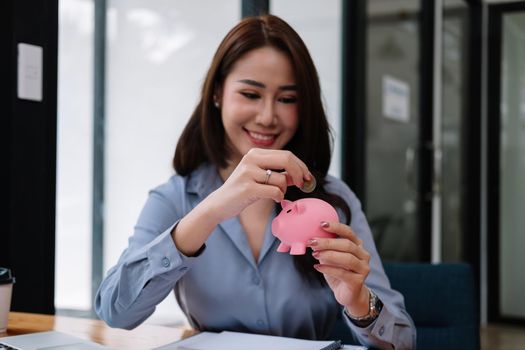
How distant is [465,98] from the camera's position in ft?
16.1

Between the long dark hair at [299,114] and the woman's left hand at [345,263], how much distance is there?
238 mm

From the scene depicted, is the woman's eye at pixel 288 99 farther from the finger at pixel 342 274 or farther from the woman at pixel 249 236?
the finger at pixel 342 274

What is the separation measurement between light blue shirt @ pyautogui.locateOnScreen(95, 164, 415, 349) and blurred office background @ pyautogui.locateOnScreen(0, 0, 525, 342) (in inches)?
45.6

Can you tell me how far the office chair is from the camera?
1.58 metres

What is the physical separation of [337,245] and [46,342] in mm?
537

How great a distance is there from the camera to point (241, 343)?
1.14 m

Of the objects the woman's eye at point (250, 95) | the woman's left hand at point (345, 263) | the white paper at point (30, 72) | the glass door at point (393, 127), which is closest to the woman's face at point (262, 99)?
the woman's eye at point (250, 95)

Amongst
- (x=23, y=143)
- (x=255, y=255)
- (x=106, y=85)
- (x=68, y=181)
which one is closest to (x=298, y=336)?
(x=255, y=255)

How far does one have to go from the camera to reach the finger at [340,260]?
113 centimetres

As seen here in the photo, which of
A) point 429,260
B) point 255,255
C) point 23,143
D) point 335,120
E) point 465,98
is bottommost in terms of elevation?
point 429,260

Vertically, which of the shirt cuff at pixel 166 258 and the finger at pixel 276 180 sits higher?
the finger at pixel 276 180

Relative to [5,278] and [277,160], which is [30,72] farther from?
[277,160]

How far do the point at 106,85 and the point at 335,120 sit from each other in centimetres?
119

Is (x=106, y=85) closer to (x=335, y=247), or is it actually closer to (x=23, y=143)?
(x=23, y=143)
